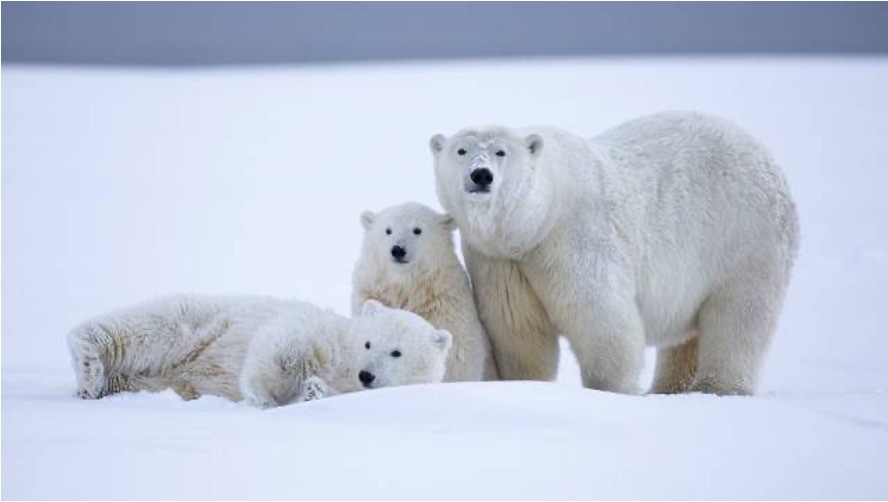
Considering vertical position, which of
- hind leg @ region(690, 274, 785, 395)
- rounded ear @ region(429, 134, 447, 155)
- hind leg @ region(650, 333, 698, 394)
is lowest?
hind leg @ region(650, 333, 698, 394)

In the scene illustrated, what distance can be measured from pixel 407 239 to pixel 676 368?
183cm

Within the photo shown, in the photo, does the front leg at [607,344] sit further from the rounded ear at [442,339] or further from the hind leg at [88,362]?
the hind leg at [88,362]

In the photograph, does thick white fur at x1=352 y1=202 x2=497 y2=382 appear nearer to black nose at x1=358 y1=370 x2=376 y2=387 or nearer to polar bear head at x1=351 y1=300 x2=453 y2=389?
polar bear head at x1=351 y1=300 x2=453 y2=389

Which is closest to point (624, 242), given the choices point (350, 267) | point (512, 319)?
point (512, 319)

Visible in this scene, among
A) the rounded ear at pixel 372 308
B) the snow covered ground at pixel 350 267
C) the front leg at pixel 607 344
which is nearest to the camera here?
the snow covered ground at pixel 350 267

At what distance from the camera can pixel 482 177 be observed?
5.79 m

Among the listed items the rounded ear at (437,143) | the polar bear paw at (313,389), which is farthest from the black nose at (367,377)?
the rounded ear at (437,143)

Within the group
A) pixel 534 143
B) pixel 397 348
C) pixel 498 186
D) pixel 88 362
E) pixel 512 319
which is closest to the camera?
pixel 397 348

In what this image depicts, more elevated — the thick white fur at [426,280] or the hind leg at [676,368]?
the thick white fur at [426,280]

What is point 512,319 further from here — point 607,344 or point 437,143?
point 437,143

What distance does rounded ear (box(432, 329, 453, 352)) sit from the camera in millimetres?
5543

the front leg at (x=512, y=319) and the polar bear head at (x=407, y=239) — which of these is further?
the front leg at (x=512, y=319)

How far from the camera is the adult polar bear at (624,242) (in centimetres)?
598

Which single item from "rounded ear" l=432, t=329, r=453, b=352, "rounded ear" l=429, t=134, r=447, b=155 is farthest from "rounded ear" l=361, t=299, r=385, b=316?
"rounded ear" l=429, t=134, r=447, b=155
